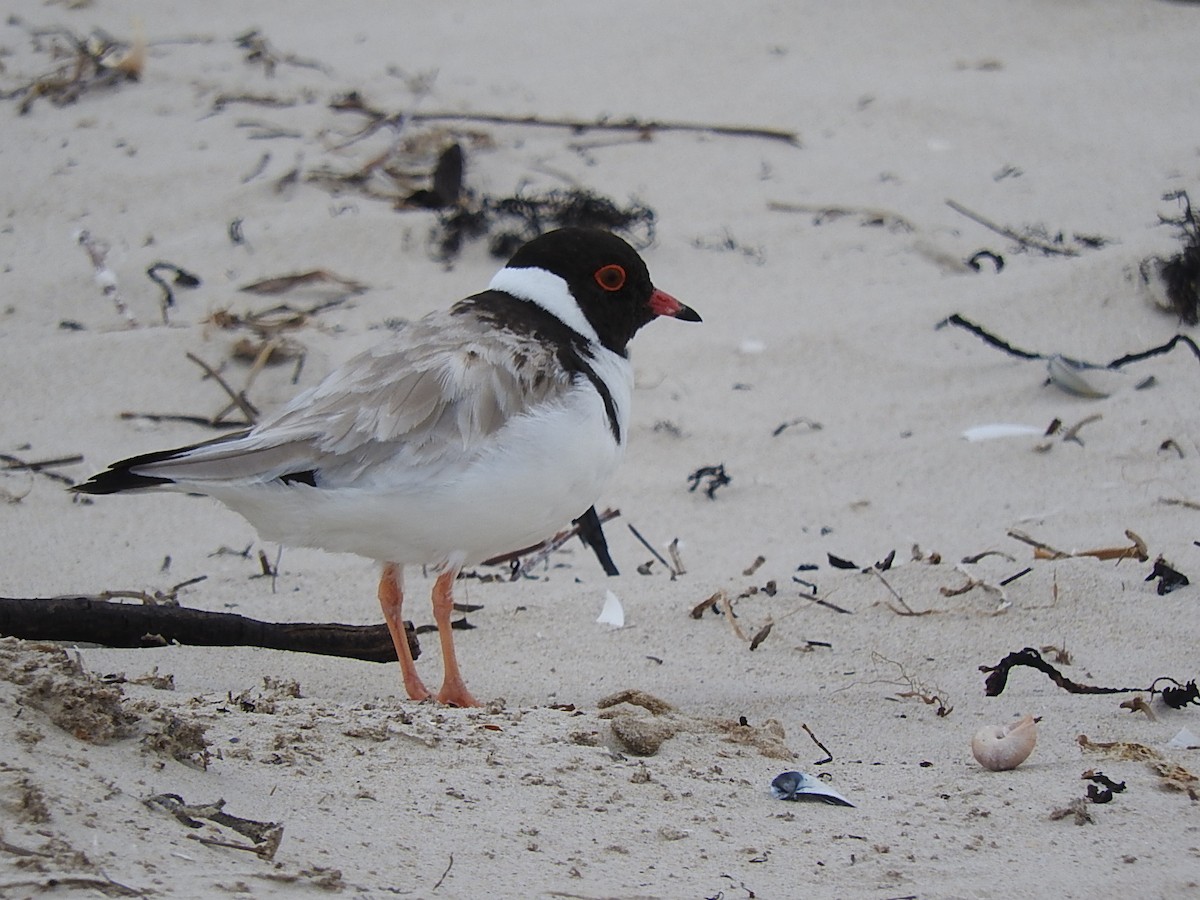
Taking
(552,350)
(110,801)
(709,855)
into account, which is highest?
(552,350)

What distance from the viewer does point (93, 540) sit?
→ 210 inches

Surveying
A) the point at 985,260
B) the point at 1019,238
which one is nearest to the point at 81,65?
the point at 985,260

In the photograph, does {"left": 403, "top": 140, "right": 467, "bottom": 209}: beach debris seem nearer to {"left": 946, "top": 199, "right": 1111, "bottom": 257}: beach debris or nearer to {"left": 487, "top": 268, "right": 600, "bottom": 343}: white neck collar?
{"left": 946, "top": 199, "right": 1111, "bottom": 257}: beach debris

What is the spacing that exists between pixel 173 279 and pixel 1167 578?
15.4 feet

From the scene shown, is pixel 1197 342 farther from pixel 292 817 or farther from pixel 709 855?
pixel 292 817

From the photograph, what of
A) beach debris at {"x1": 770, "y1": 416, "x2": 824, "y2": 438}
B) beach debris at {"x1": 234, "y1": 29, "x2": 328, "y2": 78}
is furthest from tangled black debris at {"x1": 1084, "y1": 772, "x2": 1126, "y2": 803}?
beach debris at {"x1": 234, "y1": 29, "x2": 328, "y2": 78}

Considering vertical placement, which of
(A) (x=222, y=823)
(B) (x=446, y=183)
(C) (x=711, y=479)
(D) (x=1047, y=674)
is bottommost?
(C) (x=711, y=479)

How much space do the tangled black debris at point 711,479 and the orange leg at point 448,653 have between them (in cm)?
177

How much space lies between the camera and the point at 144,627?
371cm

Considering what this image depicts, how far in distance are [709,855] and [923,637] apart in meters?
1.81

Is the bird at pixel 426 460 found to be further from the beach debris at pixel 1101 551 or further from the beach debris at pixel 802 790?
the beach debris at pixel 1101 551

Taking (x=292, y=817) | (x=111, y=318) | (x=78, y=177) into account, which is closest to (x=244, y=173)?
(x=78, y=177)

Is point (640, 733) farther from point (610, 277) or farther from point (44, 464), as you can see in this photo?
point (44, 464)

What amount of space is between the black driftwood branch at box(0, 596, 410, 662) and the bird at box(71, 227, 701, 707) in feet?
0.91
